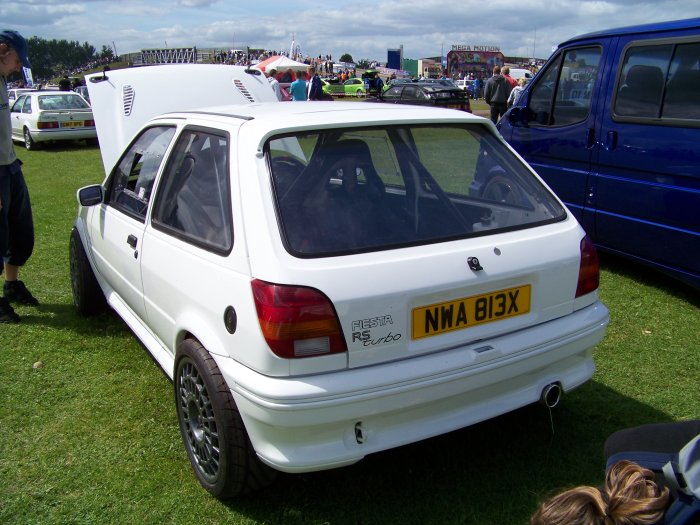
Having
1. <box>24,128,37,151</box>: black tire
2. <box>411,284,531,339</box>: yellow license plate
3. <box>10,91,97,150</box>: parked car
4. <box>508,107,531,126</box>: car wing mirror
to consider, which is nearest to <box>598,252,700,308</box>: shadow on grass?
<box>508,107,531,126</box>: car wing mirror

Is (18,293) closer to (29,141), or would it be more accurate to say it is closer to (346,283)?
(346,283)

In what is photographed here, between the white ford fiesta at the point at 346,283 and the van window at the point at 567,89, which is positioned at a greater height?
the van window at the point at 567,89

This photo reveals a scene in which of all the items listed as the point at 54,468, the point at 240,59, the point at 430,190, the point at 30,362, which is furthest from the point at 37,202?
the point at 240,59

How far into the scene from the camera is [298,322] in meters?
2.27

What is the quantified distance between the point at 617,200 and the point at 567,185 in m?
0.58

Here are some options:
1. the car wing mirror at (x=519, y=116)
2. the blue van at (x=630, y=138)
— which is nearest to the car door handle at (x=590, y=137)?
the blue van at (x=630, y=138)

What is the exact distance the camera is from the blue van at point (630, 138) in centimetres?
474

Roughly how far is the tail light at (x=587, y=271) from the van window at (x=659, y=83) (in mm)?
2446

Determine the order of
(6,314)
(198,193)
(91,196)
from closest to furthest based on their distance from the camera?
(198,193) → (91,196) → (6,314)

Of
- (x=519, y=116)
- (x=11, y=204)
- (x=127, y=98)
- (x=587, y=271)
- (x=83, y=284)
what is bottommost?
(x=83, y=284)

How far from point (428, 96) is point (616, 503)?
66.4 feet

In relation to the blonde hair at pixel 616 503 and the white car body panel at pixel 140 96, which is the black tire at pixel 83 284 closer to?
the white car body panel at pixel 140 96

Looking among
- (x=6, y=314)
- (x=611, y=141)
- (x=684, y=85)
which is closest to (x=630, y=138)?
(x=611, y=141)

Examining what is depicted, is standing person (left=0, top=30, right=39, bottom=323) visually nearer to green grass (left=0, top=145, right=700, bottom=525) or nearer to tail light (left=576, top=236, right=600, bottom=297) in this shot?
green grass (left=0, top=145, right=700, bottom=525)
